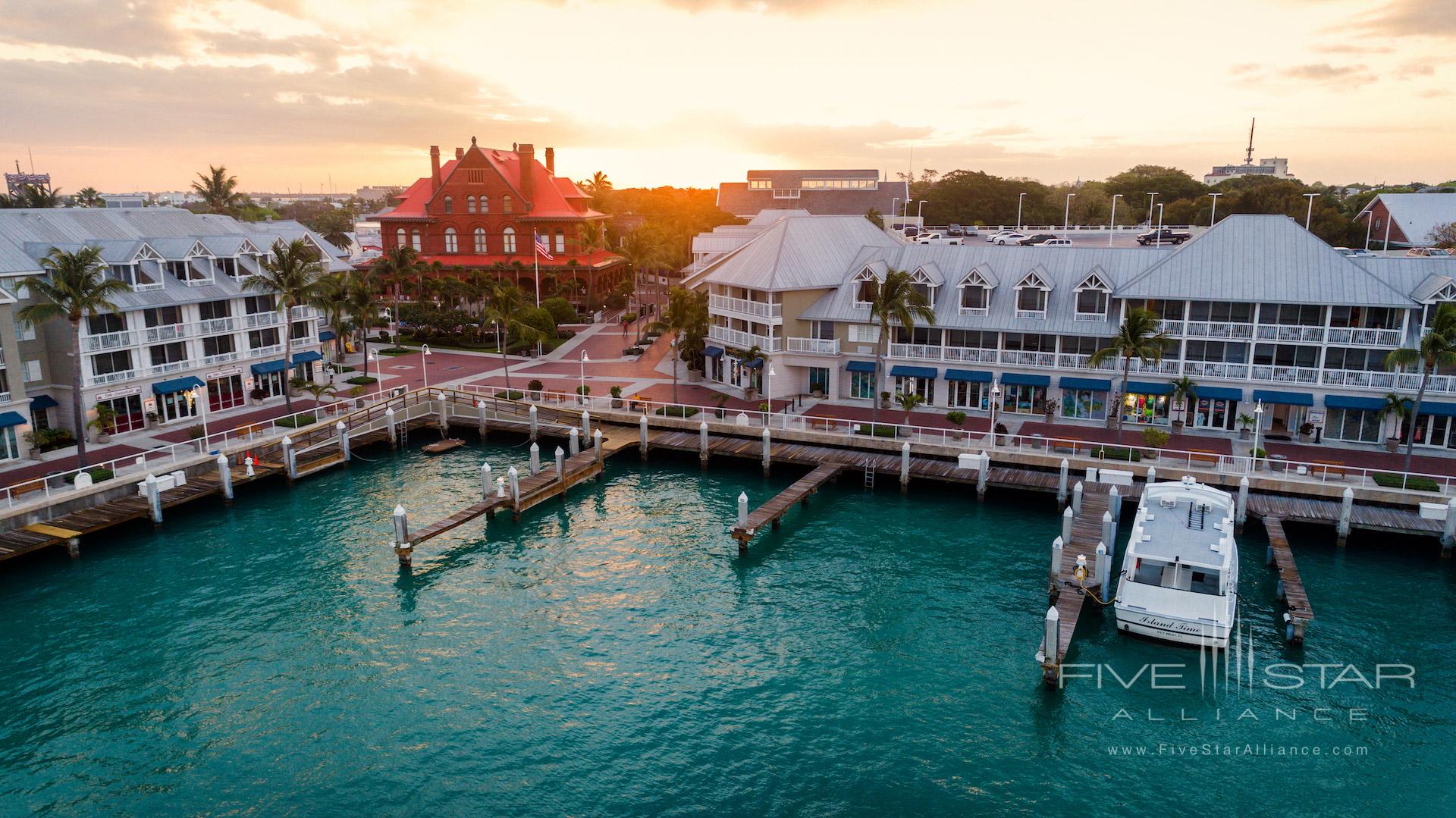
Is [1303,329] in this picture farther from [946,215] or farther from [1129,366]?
[946,215]

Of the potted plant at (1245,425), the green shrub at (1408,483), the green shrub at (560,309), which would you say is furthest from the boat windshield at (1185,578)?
the green shrub at (560,309)

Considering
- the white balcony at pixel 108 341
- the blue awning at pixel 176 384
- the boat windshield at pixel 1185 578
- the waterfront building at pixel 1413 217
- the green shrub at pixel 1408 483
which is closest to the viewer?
the boat windshield at pixel 1185 578

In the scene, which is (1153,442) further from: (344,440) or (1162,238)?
(1162,238)

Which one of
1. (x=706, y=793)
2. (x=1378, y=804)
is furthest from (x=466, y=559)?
(x=1378, y=804)

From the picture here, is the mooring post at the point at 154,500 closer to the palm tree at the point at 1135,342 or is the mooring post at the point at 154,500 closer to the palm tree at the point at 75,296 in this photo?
the palm tree at the point at 75,296

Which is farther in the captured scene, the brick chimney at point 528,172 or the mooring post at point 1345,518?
the brick chimney at point 528,172

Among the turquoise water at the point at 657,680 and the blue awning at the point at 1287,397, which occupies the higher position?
the blue awning at the point at 1287,397
